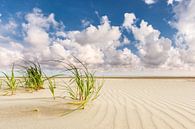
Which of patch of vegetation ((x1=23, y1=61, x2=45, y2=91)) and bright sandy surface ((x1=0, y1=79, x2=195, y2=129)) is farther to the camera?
patch of vegetation ((x1=23, y1=61, x2=45, y2=91))

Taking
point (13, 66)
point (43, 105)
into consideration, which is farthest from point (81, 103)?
point (13, 66)

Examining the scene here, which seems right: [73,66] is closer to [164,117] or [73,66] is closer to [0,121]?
[0,121]

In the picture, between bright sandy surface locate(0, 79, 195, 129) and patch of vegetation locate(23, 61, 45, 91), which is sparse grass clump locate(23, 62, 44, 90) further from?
bright sandy surface locate(0, 79, 195, 129)

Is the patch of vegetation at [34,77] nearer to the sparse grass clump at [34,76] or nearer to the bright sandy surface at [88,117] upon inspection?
the sparse grass clump at [34,76]

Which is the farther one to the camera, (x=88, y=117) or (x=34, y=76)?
(x=34, y=76)

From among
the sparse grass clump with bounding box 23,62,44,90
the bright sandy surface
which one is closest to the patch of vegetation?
the sparse grass clump with bounding box 23,62,44,90

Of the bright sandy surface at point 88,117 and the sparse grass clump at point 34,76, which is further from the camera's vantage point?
the sparse grass clump at point 34,76

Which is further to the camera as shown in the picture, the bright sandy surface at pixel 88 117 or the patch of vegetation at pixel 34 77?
the patch of vegetation at pixel 34 77

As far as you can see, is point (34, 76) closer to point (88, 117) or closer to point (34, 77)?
point (34, 77)

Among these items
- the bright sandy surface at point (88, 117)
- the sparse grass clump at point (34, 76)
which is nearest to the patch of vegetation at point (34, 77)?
the sparse grass clump at point (34, 76)

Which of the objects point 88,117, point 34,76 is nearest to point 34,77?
point 34,76

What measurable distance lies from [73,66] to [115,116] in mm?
1350

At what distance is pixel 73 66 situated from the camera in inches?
164

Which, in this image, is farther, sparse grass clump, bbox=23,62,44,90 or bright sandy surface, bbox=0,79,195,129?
sparse grass clump, bbox=23,62,44,90
